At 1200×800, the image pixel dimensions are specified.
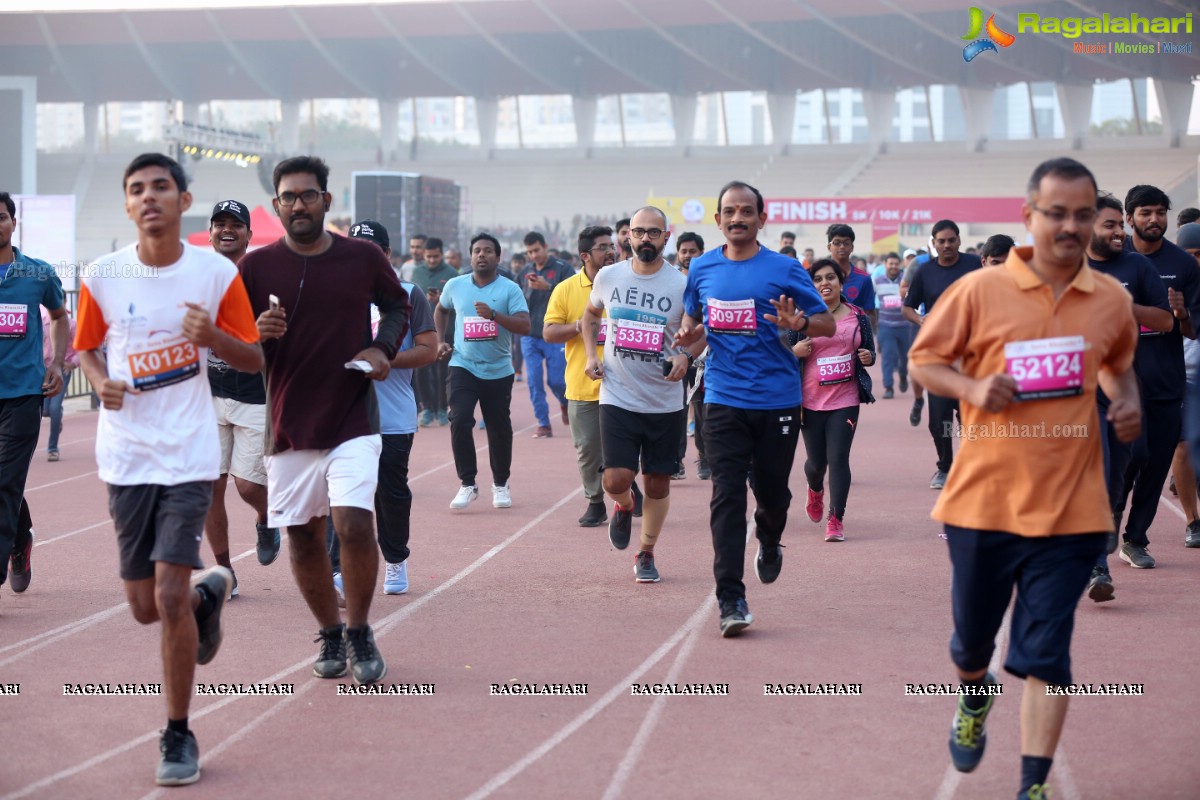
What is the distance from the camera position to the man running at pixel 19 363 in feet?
23.5

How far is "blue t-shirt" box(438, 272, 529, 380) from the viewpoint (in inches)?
420

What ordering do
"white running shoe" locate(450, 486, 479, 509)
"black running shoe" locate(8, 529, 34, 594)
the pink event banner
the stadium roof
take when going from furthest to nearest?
the stadium roof, the pink event banner, "white running shoe" locate(450, 486, 479, 509), "black running shoe" locate(8, 529, 34, 594)

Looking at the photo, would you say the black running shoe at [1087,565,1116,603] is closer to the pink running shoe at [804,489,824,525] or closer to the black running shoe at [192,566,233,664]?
the pink running shoe at [804,489,824,525]

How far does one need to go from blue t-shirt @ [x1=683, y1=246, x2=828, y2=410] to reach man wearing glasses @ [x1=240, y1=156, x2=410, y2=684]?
174cm

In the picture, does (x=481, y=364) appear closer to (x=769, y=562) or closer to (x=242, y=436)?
(x=242, y=436)

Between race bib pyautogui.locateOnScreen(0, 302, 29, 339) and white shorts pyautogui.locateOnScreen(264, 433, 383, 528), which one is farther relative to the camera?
race bib pyautogui.locateOnScreen(0, 302, 29, 339)

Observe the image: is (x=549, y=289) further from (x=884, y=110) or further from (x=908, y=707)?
(x=884, y=110)

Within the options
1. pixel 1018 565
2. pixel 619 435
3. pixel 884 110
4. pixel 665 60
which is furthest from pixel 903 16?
pixel 1018 565

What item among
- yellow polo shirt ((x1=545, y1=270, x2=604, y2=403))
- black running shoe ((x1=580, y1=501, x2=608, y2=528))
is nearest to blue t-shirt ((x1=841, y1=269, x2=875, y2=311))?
yellow polo shirt ((x1=545, y1=270, x2=604, y2=403))

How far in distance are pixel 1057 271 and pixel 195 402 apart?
290 cm

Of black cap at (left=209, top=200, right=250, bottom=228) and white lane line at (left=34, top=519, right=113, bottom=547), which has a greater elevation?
black cap at (left=209, top=200, right=250, bottom=228)

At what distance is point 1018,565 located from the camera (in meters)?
4.29

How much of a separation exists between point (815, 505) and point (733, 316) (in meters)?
3.56

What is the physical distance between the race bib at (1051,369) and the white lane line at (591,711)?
206cm
